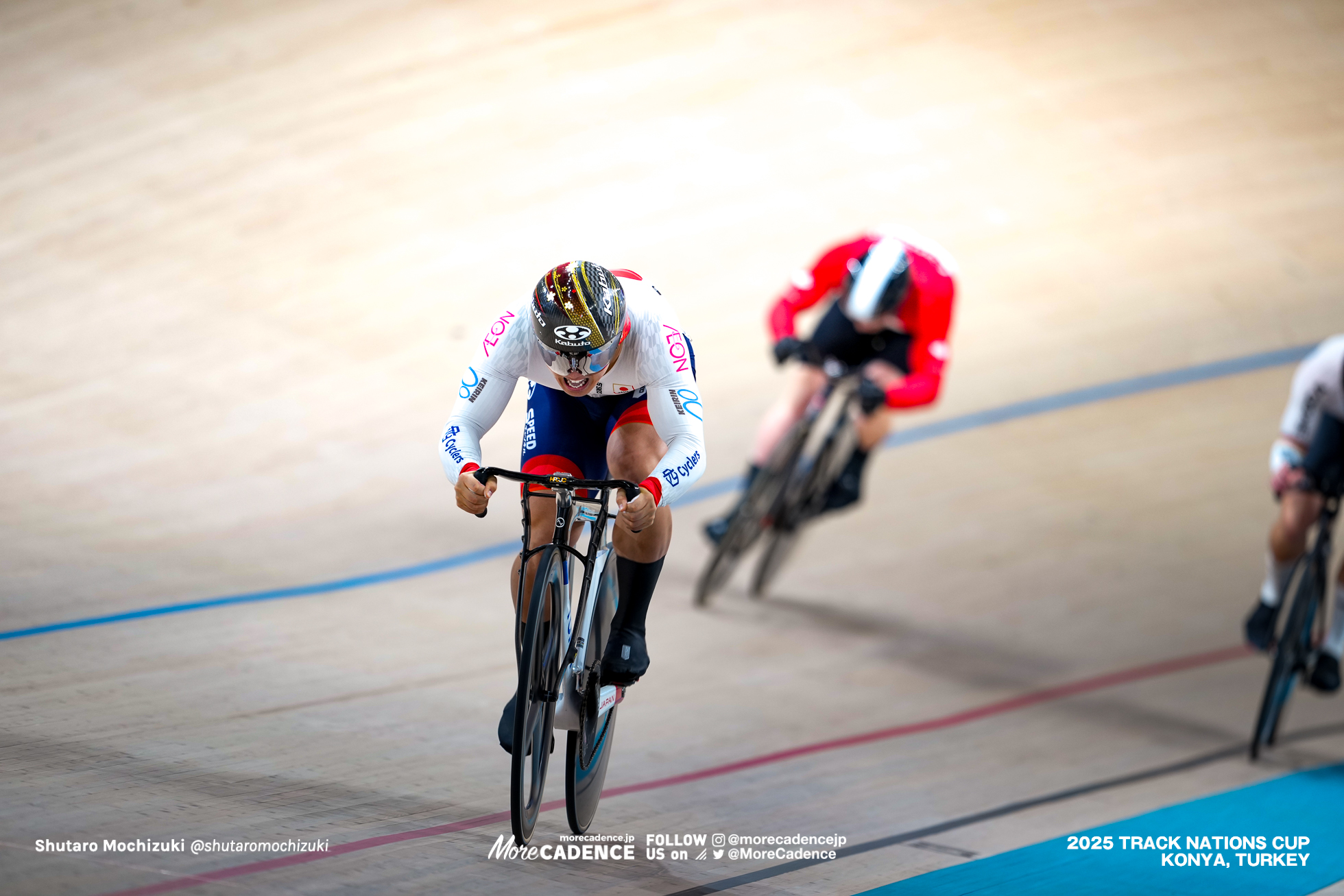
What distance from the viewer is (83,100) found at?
6.91 m

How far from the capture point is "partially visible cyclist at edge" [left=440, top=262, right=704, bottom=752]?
8.16ft

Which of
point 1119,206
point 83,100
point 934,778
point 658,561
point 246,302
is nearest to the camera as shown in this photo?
point 658,561

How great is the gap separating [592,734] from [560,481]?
601mm

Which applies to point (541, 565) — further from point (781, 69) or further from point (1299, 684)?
point (781, 69)

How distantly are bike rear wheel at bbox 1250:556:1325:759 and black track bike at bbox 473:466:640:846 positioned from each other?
2.37 meters

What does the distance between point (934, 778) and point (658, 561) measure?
1.39 m

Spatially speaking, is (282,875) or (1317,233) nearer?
(282,875)

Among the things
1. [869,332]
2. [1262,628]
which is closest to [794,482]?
[869,332]

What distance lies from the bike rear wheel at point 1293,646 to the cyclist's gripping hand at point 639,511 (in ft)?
8.37

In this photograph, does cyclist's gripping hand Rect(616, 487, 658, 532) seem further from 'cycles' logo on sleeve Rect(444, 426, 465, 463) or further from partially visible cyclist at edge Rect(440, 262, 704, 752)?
'cycles' logo on sleeve Rect(444, 426, 465, 463)

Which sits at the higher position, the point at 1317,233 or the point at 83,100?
the point at 83,100

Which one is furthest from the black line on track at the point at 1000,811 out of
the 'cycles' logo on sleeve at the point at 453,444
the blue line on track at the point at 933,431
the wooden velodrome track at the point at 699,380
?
the blue line on track at the point at 933,431

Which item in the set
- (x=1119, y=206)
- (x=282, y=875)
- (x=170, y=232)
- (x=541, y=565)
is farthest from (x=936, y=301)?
(x=1119, y=206)

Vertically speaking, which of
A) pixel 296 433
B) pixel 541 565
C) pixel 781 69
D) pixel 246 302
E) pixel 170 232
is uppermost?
pixel 781 69
